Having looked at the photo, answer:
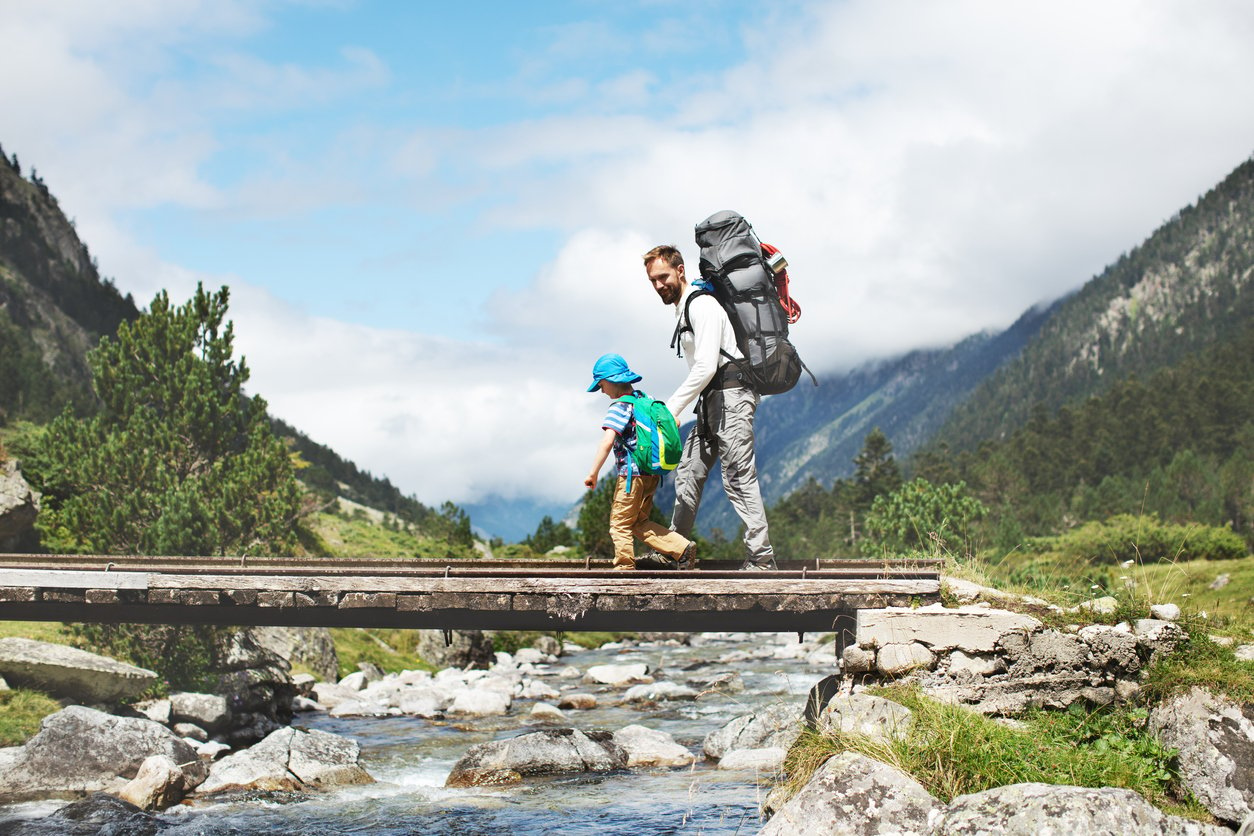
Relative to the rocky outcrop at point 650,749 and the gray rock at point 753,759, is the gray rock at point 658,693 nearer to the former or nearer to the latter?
the rocky outcrop at point 650,749

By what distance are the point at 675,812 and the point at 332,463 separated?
361ft

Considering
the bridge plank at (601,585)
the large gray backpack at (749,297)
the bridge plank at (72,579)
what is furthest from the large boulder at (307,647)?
the large gray backpack at (749,297)

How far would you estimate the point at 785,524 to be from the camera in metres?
119

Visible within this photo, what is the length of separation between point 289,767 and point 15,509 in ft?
52.6

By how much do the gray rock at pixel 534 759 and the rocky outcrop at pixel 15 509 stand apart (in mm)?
17239

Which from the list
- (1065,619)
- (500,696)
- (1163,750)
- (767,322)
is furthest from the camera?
(500,696)

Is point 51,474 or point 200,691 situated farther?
point 51,474

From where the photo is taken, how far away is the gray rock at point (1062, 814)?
688cm

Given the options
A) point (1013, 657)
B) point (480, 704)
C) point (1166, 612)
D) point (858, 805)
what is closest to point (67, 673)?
point (480, 704)

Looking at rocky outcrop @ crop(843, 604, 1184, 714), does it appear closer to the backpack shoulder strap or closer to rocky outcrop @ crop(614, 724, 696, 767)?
the backpack shoulder strap

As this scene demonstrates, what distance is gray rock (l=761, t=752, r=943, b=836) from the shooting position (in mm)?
7594

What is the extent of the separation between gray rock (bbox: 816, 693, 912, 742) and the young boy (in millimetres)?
1926

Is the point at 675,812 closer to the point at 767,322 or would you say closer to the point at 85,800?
the point at 767,322

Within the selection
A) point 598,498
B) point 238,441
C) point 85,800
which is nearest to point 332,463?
point 598,498
